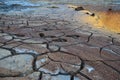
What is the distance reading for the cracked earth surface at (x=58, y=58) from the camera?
2.23 meters

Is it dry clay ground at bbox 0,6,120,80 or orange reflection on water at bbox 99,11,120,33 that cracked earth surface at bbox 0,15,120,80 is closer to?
dry clay ground at bbox 0,6,120,80

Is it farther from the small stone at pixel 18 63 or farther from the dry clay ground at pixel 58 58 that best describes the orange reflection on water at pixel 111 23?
the small stone at pixel 18 63

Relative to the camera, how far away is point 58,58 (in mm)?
2598

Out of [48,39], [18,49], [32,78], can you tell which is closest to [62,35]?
[48,39]

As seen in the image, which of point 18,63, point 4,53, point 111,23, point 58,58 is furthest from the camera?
point 111,23

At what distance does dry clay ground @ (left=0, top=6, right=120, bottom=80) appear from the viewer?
2234 mm

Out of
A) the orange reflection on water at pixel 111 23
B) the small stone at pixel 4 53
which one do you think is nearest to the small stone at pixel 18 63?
the small stone at pixel 4 53

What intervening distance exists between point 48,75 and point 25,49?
0.80 metres

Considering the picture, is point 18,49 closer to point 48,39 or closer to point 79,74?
point 48,39

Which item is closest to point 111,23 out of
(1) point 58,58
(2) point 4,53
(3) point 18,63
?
(1) point 58,58

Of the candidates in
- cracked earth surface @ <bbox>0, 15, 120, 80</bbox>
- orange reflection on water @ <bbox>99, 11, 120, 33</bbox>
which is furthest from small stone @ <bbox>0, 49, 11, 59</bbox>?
orange reflection on water @ <bbox>99, 11, 120, 33</bbox>

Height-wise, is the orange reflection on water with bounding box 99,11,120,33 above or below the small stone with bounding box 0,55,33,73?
below

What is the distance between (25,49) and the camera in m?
2.88

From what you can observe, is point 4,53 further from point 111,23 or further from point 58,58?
point 111,23
